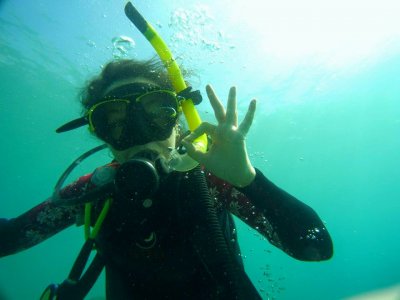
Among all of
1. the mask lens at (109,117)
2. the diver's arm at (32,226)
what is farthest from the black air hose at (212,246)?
the diver's arm at (32,226)

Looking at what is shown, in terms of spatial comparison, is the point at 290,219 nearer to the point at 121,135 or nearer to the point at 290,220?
the point at 290,220

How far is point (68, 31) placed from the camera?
1497 cm

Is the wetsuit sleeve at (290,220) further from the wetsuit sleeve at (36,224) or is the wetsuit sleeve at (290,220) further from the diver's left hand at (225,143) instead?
the wetsuit sleeve at (36,224)

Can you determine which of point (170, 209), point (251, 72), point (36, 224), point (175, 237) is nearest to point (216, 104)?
point (170, 209)

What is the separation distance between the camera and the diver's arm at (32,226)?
10.8 feet

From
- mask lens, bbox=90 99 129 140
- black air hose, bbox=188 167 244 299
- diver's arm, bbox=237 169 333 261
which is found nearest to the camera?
black air hose, bbox=188 167 244 299

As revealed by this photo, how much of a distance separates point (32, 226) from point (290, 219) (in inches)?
113

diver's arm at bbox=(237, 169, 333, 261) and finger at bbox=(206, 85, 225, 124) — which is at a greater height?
finger at bbox=(206, 85, 225, 124)

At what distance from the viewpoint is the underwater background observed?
43.1 ft

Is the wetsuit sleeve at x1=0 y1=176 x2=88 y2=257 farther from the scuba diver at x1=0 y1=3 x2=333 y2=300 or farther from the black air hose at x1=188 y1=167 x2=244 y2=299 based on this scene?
the black air hose at x1=188 y1=167 x2=244 y2=299

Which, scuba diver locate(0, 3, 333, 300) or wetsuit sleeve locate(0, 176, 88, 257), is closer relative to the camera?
scuba diver locate(0, 3, 333, 300)

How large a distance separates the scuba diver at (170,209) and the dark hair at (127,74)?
402 millimetres

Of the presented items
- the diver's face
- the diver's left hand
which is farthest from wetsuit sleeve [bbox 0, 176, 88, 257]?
the diver's left hand

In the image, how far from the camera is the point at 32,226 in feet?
11.0
